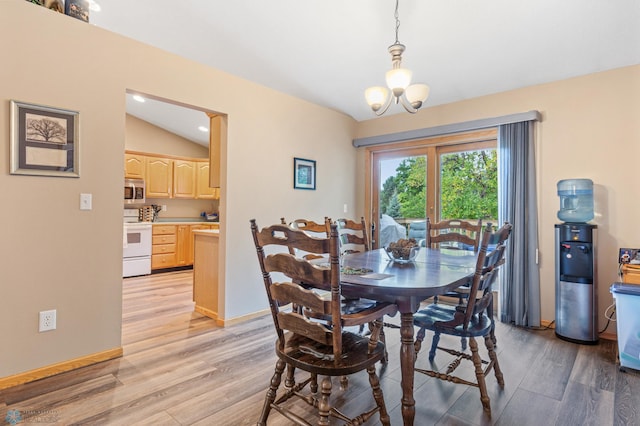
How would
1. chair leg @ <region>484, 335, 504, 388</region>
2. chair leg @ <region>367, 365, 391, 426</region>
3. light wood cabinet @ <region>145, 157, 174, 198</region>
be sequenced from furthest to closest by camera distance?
light wood cabinet @ <region>145, 157, 174, 198</region>
chair leg @ <region>484, 335, 504, 388</region>
chair leg @ <region>367, 365, 391, 426</region>

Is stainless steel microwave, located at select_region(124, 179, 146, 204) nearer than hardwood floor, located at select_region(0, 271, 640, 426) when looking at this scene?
No

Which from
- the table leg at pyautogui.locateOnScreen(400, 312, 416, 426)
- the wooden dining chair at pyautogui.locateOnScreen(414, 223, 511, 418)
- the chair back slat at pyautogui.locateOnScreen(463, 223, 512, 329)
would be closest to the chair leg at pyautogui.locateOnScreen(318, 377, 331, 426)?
the table leg at pyautogui.locateOnScreen(400, 312, 416, 426)

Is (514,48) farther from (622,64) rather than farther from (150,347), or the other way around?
(150,347)

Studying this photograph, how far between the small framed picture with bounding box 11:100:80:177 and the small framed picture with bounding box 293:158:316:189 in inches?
85.6

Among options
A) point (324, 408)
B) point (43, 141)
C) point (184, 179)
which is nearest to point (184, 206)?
point (184, 179)

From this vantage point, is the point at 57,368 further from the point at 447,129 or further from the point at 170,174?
the point at 170,174

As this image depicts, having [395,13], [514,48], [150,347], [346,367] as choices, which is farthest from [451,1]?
[150,347]

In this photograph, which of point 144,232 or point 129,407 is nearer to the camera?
point 129,407

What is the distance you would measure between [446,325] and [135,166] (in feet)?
19.1

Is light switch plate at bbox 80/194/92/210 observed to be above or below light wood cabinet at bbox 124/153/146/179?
below

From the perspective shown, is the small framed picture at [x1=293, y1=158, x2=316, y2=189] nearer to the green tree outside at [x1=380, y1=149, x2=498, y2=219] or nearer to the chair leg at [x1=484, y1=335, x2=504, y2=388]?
the green tree outside at [x1=380, y1=149, x2=498, y2=219]

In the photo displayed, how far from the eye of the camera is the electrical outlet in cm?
226

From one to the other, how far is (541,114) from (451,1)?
1.64 meters

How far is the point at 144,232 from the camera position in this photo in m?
5.71
